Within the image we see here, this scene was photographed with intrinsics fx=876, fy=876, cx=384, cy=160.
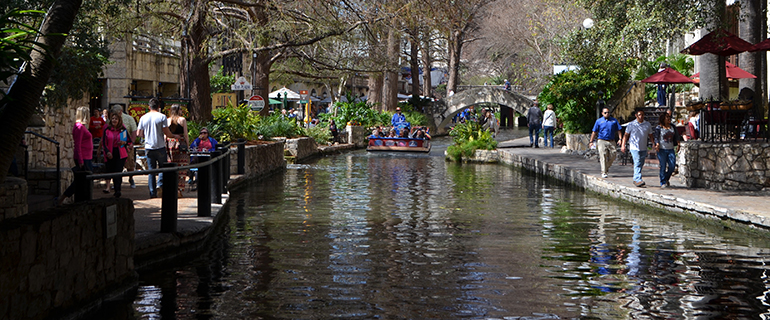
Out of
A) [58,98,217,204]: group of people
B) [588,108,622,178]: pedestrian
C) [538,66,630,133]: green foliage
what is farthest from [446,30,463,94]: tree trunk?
[58,98,217,204]: group of people

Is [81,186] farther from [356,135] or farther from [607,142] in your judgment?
[356,135]

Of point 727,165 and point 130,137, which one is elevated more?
point 130,137

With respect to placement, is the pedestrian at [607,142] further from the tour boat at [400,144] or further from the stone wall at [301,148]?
the tour boat at [400,144]

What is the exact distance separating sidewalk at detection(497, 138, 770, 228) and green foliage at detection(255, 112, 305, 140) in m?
7.83

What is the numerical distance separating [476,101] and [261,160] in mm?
33766

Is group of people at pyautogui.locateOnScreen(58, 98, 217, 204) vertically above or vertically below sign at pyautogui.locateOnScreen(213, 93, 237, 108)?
below

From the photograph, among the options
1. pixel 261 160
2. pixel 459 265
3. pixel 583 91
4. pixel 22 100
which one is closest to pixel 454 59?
pixel 583 91

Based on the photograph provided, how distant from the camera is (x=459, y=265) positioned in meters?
9.02

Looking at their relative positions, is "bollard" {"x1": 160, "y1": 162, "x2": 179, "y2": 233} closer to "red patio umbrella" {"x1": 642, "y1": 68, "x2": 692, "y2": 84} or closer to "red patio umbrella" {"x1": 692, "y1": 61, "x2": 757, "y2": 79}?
"red patio umbrella" {"x1": 642, "y1": 68, "x2": 692, "y2": 84}

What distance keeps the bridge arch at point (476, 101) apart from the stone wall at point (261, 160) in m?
30.4

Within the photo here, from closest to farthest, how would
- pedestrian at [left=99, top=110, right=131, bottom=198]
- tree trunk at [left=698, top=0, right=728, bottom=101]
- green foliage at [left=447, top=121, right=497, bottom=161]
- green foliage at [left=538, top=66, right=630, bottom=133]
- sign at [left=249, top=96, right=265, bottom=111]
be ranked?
pedestrian at [left=99, top=110, right=131, bottom=198]
tree trunk at [left=698, top=0, right=728, bottom=101]
sign at [left=249, top=96, right=265, bottom=111]
green foliage at [left=538, top=66, right=630, bottom=133]
green foliage at [left=447, top=121, right=497, bottom=161]

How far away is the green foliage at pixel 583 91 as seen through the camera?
92.1 feet

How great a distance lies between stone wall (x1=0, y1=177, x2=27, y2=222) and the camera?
318 inches

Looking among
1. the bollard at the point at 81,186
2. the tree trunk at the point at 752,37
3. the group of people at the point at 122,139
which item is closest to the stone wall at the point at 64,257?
the bollard at the point at 81,186
